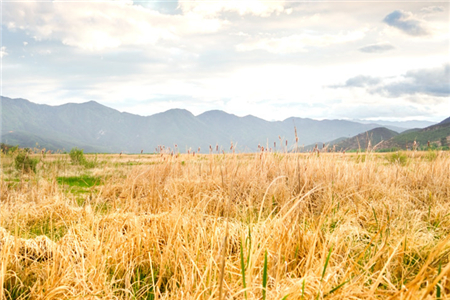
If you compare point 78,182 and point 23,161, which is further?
point 23,161

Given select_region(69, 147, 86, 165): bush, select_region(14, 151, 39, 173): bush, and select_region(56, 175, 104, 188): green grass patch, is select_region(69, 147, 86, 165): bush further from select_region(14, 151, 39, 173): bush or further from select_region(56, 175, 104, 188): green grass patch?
select_region(56, 175, 104, 188): green grass patch

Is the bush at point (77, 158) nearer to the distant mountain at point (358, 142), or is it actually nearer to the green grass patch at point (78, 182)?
the green grass patch at point (78, 182)

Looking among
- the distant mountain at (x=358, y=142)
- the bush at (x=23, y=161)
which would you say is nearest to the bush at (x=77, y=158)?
the bush at (x=23, y=161)

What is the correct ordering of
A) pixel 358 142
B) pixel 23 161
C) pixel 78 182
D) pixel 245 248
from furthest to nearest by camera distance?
pixel 23 161 → pixel 78 182 → pixel 358 142 → pixel 245 248

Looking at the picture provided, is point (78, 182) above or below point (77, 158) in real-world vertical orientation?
below

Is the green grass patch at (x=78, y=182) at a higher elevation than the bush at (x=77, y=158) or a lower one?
lower

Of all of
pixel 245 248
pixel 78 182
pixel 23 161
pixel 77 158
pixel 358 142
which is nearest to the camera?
pixel 245 248

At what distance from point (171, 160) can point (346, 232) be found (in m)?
5.59

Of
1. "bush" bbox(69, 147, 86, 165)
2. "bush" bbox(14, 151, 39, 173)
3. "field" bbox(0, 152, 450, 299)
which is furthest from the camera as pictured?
"bush" bbox(69, 147, 86, 165)

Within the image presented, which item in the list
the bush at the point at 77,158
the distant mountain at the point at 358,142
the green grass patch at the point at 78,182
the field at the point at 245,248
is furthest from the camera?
the bush at the point at 77,158

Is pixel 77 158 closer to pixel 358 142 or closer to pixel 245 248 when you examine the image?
pixel 358 142

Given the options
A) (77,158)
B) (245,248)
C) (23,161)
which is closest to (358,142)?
(245,248)

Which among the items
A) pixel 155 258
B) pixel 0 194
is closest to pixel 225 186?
pixel 155 258

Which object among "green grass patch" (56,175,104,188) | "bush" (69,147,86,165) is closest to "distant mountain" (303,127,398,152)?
"green grass patch" (56,175,104,188)
